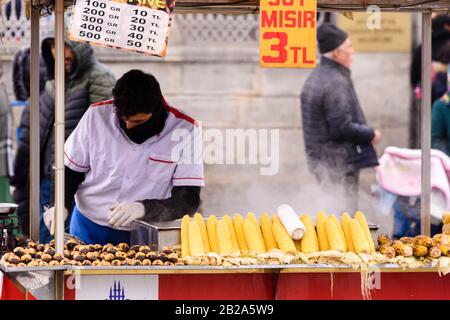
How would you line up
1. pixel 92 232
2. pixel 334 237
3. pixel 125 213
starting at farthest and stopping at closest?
pixel 92 232
pixel 125 213
pixel 334 237

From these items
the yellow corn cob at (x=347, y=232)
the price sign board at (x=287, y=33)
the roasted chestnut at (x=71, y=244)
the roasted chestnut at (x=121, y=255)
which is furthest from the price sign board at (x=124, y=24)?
the yellow corn cob at (x=347, y=232)

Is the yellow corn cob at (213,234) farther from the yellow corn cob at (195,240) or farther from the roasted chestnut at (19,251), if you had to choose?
the roasted chestnut at (19,251)

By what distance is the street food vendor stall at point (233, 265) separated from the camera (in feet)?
18.4

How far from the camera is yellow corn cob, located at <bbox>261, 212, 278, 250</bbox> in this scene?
591 cm

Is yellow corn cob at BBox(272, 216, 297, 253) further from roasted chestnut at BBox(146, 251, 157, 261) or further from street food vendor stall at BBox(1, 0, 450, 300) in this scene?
roasted chestnut at BBox(146, 251, 157, 261)

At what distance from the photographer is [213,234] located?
5.96 metres

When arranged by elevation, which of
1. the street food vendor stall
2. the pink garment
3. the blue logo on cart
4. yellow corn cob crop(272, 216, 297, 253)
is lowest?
the blue logo on cart

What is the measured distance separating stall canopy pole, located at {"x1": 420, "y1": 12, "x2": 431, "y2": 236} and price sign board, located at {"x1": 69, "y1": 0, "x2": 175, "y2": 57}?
1913 millimetres

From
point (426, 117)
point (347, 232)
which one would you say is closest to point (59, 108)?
point (347, 232)

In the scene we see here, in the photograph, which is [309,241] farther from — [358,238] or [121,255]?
[121,255]

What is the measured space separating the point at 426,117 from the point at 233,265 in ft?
6.12

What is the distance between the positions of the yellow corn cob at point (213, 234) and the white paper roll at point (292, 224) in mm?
404

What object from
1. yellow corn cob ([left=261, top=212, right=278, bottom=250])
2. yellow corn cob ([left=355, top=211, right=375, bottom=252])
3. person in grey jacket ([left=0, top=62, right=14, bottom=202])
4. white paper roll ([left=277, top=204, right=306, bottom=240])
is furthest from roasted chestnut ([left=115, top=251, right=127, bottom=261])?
person in grey jacket ([left=0, top=62, right=14, bottom=202])
